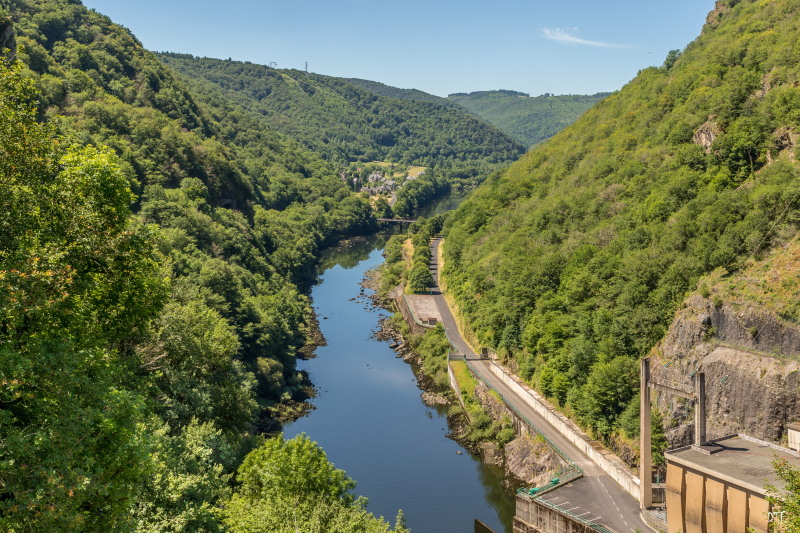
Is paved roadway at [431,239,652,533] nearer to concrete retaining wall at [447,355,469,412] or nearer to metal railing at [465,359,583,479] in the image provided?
metal railing at [465,359,583,479]

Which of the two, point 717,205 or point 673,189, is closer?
point 717,205

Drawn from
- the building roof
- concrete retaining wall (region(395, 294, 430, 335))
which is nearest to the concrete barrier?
the building roof

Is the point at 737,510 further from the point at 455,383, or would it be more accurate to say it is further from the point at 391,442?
the point at 455,383

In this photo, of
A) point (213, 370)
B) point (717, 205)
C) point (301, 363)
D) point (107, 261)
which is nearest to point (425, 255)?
point (301, 363)

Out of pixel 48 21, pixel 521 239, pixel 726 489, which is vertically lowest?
pixel 726 489

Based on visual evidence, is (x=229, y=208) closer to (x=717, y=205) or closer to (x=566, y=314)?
(x=566, y=314)

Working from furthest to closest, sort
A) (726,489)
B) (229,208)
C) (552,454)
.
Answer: (229,208) < (552,454) < (726,489)

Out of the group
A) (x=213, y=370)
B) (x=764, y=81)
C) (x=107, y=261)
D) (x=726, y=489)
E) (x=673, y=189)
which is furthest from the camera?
(x=764, y=81)
